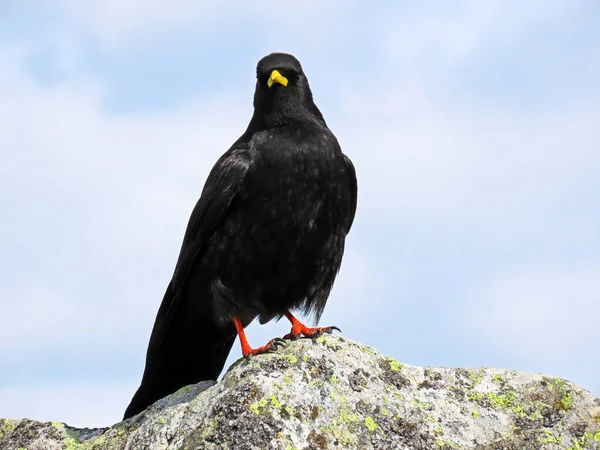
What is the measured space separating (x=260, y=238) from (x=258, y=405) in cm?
207

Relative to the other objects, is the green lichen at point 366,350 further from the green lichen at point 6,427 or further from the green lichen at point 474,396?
the green lichen at point 6,427

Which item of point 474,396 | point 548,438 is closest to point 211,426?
point 474,396

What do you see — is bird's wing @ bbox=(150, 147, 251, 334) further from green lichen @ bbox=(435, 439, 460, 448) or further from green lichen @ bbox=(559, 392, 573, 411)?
green lichen @ bbox=(559, 392, 573, 411)

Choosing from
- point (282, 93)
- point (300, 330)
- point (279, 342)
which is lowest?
point (279, 342)

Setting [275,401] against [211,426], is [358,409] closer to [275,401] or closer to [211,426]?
[275,401]

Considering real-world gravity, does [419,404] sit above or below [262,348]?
below

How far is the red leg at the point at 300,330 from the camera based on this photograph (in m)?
5.79

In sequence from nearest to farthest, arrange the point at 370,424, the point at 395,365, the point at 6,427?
the point at 370,424 → the point at 395,365 → the point at 6,427

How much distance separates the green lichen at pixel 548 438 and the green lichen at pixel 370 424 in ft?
3.27

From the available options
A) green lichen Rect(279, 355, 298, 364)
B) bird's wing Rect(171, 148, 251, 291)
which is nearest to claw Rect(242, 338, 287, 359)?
green lichen Rect(279, 355, 298, 364)

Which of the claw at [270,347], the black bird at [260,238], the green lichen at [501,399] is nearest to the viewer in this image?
the green lichen at [501,399]

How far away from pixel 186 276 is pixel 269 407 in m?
2.53

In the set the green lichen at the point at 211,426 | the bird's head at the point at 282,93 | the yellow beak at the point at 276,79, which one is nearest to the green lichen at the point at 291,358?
the green lichen at the point at 211,426

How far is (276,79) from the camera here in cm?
704
